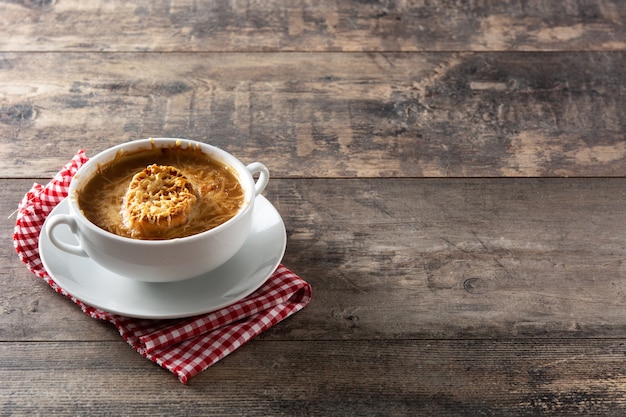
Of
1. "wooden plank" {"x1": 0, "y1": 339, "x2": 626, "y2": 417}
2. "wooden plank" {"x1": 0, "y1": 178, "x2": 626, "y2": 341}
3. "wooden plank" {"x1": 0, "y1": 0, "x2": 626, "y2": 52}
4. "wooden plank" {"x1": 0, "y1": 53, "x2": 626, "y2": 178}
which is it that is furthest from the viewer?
"wooden plank" {"x1": 0, "y1": 0, "x2": 626, "y2": 52}

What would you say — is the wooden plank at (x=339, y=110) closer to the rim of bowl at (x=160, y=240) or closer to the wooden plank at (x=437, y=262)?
the wooden plank at (x=437, y=262)

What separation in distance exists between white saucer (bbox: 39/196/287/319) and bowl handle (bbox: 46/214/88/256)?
0.03m

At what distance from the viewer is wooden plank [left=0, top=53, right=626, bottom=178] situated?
4.16 ft

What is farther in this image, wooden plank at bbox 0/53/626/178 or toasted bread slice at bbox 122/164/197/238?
wooden plank at bbox 0/53/626/178

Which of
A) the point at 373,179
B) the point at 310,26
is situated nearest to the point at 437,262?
the point at 373,179

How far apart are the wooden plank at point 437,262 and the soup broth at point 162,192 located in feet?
0.44

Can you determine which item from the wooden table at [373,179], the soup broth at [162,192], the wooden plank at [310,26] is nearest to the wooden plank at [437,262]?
the wooden table at [373,179]

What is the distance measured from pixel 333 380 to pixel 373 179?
1.33ft

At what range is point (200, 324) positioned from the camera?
3.09 feet

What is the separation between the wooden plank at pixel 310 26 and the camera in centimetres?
152

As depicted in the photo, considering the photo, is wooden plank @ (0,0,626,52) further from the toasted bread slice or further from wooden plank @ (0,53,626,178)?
the toasted bread slice

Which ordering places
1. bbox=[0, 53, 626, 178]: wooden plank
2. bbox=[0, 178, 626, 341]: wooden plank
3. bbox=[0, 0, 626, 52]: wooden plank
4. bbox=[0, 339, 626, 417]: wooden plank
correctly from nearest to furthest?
1. bbox=[0, 339, 626, 417]: wooden plank
2. bbox=[0, 178, 626, 341]: wooden plank
3. bbox=[0, 53, 626, 178]: wooden plank
4. bbox=[0, 0, 626, 52]: wooden plank

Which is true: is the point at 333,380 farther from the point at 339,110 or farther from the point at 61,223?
the point at 339,110

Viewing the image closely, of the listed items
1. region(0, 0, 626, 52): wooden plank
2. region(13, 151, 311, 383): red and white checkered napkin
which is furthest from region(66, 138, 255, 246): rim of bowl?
region(0, 0, 626, 52): wooden plank
